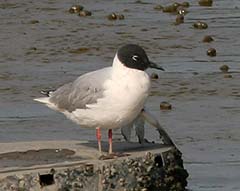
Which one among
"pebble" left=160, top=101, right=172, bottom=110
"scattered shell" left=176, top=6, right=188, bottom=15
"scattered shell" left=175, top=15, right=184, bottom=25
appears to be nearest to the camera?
"pebble" left=160, top=101, right=172, bottom=110

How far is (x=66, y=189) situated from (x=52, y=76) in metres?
6.10

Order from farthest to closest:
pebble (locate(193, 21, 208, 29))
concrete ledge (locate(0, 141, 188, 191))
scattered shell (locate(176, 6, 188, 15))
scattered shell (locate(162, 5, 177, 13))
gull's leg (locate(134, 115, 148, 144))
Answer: scattered shell (locate(162, 5, 177, 13)) → scattered shell (locate(176, 6, 188, 15)) → pebble (locate(193, 21, 208, 29)) → gull's leg (locate(134, 115, 148, 144)) → concrete ledge (locate(0, 141, 188, 191))

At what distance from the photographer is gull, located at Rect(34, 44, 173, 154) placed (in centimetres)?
908

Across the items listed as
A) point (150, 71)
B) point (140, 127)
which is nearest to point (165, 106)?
point (150, 71)

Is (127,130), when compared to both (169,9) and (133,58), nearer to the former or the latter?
(133,58)

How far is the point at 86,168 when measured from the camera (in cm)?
918

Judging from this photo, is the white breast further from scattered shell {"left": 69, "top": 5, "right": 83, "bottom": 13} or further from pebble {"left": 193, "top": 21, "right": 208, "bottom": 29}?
scattered shell {"left": 69, "top": 5, "right": 83, "bottom": 13}

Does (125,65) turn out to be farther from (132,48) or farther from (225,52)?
(225,52)

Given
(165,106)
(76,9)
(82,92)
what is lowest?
(76,9)

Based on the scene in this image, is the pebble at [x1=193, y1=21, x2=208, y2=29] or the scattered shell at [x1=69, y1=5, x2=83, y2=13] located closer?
the pebble at [x1=193, y1=21, x2=208, y2=29]

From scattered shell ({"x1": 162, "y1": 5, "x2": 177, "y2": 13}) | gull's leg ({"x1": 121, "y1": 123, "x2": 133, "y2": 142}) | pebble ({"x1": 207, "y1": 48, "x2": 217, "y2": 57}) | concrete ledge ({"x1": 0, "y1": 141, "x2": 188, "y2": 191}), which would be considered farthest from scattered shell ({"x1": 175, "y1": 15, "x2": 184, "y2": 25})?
concrete ledge ({"x1": 0, "y1": 141, "x2": 188, "y2": 191})

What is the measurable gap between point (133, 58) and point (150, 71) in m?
5.99

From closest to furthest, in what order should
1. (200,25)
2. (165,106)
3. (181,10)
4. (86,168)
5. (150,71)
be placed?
1. (86,168)
2. (165,106)
3. (150,71)
4. (200,25)
5. (181,10)

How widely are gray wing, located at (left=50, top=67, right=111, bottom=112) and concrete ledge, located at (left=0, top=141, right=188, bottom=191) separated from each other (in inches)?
17.2
